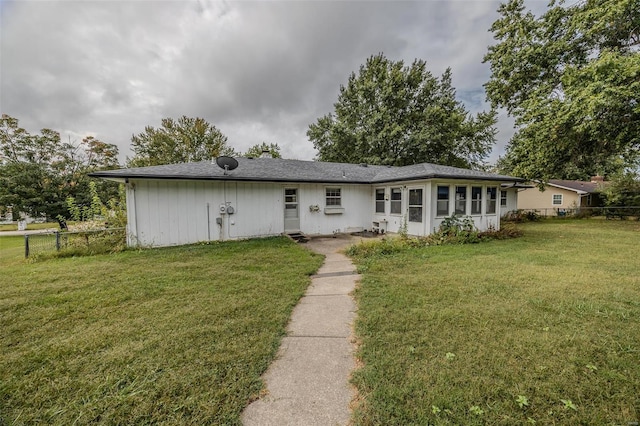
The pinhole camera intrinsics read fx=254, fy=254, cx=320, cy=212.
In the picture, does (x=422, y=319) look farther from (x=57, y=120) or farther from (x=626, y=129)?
(x=57, y=120)

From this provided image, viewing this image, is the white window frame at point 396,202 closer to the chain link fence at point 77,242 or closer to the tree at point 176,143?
the chain link fence at point 77,242

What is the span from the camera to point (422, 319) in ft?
10.6

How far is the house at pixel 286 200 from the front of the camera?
8.14 meters

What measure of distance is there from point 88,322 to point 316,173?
350 inches

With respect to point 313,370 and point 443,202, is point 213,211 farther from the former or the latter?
point 443,202

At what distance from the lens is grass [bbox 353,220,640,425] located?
6.13 feet

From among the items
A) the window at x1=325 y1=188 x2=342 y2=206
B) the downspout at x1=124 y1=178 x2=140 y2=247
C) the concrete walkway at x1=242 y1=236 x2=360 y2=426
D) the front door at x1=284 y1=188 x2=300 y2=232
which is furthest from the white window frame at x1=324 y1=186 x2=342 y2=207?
the concrete walkway at x1=242 y1=236 x2=360 y2=426

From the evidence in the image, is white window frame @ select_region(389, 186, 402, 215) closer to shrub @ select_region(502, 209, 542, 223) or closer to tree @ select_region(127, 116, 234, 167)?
shrub @ select_region(502, 209, 542, 223)

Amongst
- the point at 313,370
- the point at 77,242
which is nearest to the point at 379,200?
the point at 313,370

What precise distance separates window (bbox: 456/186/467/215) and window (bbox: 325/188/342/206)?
180 inches

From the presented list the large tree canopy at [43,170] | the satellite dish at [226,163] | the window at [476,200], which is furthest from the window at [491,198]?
the large tree canopy at [43,170]

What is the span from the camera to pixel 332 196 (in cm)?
1097

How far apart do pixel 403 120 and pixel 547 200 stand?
601 inches

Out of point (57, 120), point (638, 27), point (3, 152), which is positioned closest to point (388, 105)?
point (638, 27)
